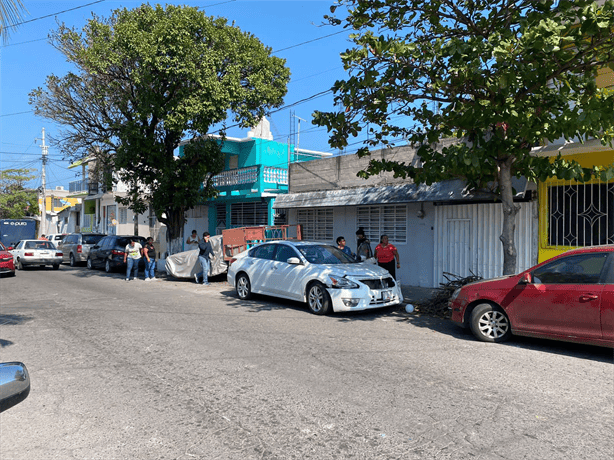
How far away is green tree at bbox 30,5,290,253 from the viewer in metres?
16.5

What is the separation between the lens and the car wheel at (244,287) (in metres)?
12.2

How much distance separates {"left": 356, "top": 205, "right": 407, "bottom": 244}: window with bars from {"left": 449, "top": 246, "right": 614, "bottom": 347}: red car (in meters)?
7.71

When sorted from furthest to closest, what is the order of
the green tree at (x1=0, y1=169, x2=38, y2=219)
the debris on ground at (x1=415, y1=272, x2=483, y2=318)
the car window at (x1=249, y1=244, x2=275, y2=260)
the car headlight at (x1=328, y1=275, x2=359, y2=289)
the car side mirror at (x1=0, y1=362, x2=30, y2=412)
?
the green tree at (x1=0, y1=169, x2=38, y2=219) < the car window at (x1=249, y1=244, x2=275, y2=260) < the debris on ground at (x1=415, y1=272, x2=483, y2=318) < the car headlight at (x1=328, y1=275, x2=359, y2=289) < the car side mirror at (x1=0, y1=362, x2=30, y2=412)

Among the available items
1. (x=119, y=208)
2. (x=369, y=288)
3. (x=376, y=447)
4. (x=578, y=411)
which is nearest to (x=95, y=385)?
(x=376, y=447)

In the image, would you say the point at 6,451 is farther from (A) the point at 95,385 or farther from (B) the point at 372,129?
(B) the point at 372,129

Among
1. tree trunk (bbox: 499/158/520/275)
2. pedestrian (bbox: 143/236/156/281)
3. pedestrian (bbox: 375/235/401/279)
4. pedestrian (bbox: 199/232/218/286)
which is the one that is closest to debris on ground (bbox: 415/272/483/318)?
tree trunk (bbox: 499/158/520/275)

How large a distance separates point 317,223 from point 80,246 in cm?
1283

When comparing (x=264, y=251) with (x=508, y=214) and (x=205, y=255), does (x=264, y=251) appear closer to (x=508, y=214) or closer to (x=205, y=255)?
(x=205, y=255)

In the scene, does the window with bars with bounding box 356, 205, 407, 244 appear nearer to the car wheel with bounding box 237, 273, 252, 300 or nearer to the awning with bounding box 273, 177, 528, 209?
the awning with bounding box 273, 177, 528, 209

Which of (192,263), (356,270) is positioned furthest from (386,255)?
(192,263)

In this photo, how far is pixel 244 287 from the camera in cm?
1227

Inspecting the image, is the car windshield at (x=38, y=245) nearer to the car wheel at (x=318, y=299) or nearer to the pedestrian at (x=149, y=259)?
the pedestrian at (x=149, y=259)

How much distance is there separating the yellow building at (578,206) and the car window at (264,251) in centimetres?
664

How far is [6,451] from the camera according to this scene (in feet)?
12.6
